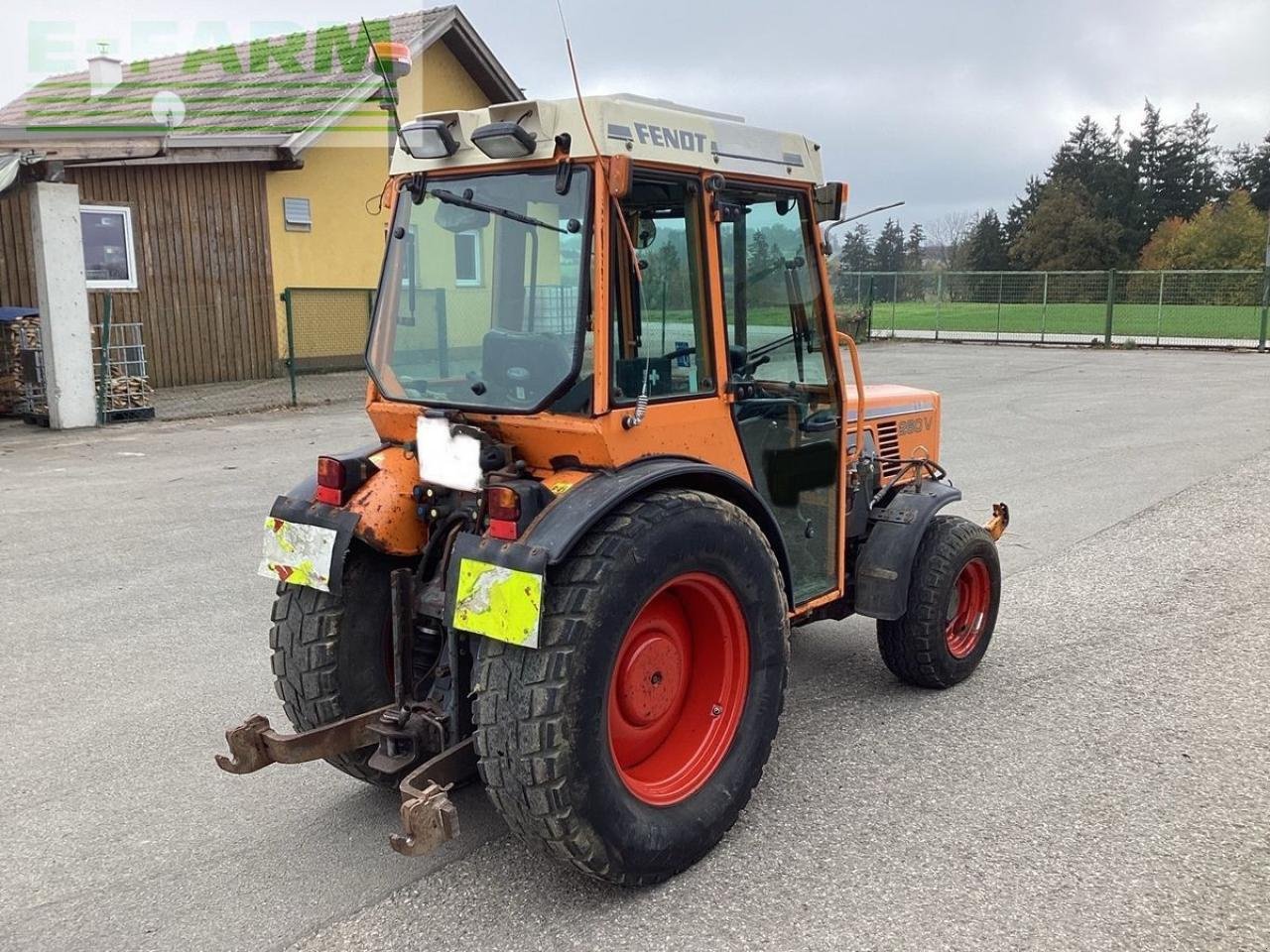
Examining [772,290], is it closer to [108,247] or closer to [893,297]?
[108,247]

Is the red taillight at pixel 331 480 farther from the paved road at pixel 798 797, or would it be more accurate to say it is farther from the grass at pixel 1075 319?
the grass at pixel 1075 319

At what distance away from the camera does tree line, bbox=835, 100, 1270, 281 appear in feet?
169

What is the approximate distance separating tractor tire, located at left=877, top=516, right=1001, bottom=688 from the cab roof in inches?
67.3

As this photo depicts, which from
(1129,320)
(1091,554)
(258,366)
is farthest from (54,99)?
(1129,320)

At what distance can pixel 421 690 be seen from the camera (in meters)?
3.47

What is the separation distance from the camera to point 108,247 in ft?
49.9

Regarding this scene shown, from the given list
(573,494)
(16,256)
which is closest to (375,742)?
(573,494)

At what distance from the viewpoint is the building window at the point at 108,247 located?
14984 millimetres

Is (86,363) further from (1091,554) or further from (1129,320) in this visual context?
(1129,320)

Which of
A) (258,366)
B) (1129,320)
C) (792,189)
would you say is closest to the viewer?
(792,189)

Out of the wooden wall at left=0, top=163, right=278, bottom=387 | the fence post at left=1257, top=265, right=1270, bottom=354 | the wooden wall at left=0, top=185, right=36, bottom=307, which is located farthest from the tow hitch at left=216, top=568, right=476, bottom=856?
the fence post at left=1257, top=265, right=1270, bottom=354

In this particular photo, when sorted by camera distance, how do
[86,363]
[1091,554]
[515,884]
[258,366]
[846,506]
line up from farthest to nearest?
[258,366] → [86,363] → [1091,554] → [846,506] → [515,884]

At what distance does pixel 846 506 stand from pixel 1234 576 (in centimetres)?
353

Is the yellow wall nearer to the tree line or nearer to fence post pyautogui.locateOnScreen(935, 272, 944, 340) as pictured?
fence post pyautogui.locateOnScreen(935, 272, 944, 340)
